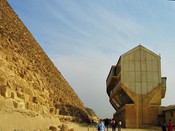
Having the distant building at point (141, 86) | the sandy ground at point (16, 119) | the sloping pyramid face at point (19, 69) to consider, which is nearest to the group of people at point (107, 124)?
the sandy ground at point (16, 119)

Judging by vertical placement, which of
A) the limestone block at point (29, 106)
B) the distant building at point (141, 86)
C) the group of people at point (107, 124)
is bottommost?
the group of people at point (107, 124)

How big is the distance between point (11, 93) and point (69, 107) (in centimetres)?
2548

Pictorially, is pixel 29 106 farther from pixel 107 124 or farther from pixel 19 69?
pixel 107 124

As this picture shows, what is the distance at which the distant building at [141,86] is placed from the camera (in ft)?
99.6

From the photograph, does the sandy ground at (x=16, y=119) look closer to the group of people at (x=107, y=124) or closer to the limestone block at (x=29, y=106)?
the limestone block at (x=29, y=106)

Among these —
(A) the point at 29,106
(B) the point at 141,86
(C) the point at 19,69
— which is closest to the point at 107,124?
(C) the point at 19,69

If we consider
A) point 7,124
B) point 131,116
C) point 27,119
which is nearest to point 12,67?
point 27,119

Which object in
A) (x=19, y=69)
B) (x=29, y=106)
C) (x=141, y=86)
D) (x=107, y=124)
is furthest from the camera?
(x=141, y=86)

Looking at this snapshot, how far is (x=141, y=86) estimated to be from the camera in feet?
102

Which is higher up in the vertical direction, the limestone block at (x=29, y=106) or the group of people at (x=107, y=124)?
the limestone block at (x=29, y=106)

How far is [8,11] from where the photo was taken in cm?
3766

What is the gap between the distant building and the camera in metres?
30.4

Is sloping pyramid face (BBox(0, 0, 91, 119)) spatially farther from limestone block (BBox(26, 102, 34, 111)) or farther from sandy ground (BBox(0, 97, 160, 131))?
sandy ground (BBox(0, 97, 160, 131))

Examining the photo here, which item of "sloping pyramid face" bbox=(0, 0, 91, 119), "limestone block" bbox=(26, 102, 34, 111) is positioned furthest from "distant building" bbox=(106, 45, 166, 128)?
"limestone block" bbox=(26, 102, 34, 111)
